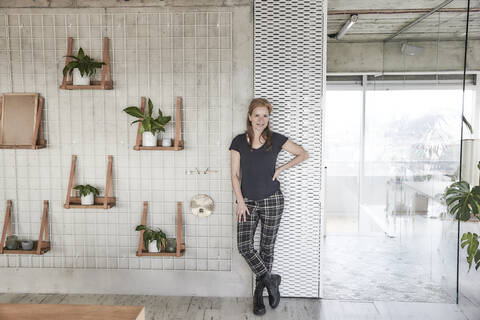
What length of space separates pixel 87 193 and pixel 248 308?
1594 millimetres

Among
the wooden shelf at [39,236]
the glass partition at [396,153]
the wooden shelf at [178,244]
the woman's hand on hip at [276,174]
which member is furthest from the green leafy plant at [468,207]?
the wooden shelf at [39,236]

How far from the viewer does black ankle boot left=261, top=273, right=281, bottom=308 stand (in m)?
3.29

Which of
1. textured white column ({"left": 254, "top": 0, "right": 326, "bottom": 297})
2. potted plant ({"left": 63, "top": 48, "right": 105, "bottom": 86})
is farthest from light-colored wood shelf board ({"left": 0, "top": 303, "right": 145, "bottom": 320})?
potted plant ({"left": 63, "top": 48, "right": 105, "bottom": 86})

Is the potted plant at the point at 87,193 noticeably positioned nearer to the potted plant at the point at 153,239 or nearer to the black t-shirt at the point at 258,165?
the potted plant at the point at 153,239

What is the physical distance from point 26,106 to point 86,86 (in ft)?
1.99

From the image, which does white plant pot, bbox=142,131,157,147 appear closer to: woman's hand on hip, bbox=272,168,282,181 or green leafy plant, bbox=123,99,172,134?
green leafy plant, bbox=123,99,172,134

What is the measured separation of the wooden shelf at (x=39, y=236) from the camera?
3438 millimetres

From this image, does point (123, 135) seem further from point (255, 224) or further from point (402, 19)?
point (402, 19)

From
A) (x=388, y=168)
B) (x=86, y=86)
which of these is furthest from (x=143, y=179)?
(x=388, y=168)

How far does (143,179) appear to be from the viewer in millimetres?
3555

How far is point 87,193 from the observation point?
11.2 feet

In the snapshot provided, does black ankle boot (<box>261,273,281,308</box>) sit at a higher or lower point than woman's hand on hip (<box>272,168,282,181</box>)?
lower

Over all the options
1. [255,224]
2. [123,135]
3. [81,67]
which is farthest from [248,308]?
[81,67]

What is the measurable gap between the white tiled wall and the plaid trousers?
29cm
